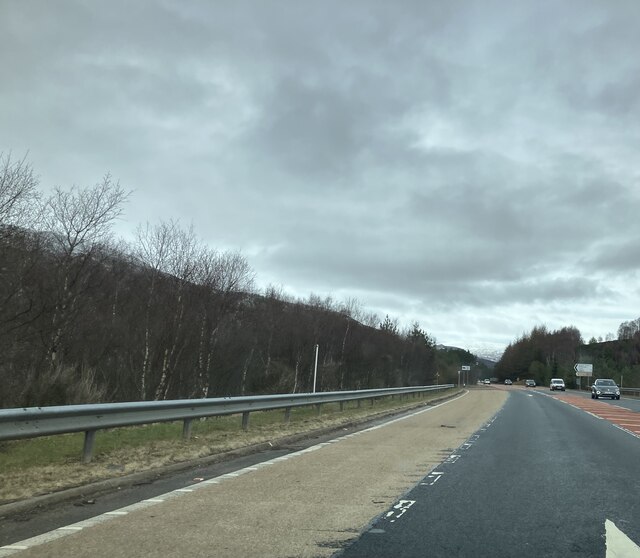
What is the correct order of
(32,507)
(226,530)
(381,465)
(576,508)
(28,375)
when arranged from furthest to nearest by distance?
(28,375) → (381,465) → (576,508) → (32,507) → (226,530)

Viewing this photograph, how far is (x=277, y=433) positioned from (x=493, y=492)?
6.87 m

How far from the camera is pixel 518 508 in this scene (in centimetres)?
698

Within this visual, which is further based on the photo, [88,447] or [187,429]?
[187,429]

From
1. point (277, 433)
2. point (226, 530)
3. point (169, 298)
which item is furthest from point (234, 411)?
point (169, 298)

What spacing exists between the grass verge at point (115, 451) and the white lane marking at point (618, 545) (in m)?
6.06

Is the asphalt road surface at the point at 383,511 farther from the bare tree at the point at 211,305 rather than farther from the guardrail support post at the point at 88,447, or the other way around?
the bare tree at the point at 211,305

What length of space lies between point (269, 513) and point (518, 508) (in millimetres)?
2957

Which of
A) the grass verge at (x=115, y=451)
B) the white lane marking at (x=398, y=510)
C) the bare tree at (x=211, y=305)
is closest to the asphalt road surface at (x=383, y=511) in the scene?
the white lane marking at (x=398, y=510)

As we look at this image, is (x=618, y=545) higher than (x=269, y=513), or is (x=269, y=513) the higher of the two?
(x=618, y=545)

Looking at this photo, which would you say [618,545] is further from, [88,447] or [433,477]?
[88,447]

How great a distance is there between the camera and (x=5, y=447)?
1032 centimetres

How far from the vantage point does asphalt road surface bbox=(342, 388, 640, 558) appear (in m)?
5.36

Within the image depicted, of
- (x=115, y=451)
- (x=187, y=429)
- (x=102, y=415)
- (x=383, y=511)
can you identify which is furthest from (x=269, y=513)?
(x=187, y=429)

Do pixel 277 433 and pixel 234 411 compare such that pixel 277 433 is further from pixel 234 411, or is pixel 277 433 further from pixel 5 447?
pixel 5 447
